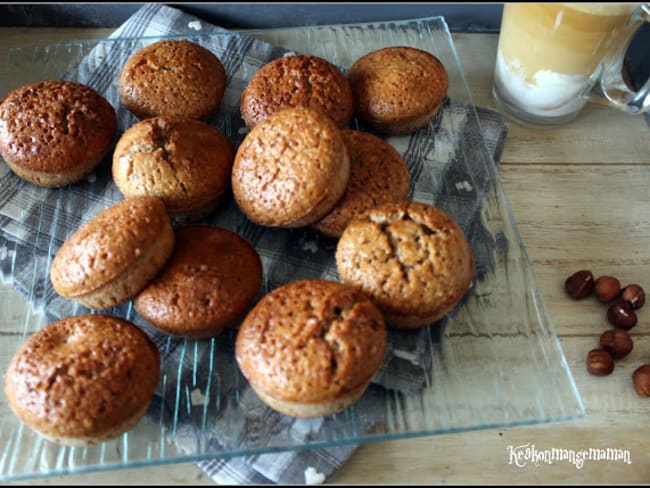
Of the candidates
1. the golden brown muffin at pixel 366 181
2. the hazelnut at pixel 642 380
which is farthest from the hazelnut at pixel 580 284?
the golden brown muffin at pixel 366 181

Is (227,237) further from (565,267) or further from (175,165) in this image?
(565,267)

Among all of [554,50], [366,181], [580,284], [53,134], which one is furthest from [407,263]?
[53,134]

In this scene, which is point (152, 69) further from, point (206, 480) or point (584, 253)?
point (584, 253)

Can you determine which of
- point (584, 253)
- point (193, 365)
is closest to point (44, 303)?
point (193, 365)

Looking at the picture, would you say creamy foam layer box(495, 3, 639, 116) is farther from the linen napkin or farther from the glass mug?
the linen napkin

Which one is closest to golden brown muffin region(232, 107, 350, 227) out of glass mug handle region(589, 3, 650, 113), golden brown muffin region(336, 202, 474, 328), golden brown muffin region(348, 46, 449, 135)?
golden brown muffin region(336, 202, 474, 328)

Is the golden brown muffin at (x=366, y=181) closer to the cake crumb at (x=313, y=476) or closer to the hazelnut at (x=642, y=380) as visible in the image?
the cake crumb at (x=313, y=476)
